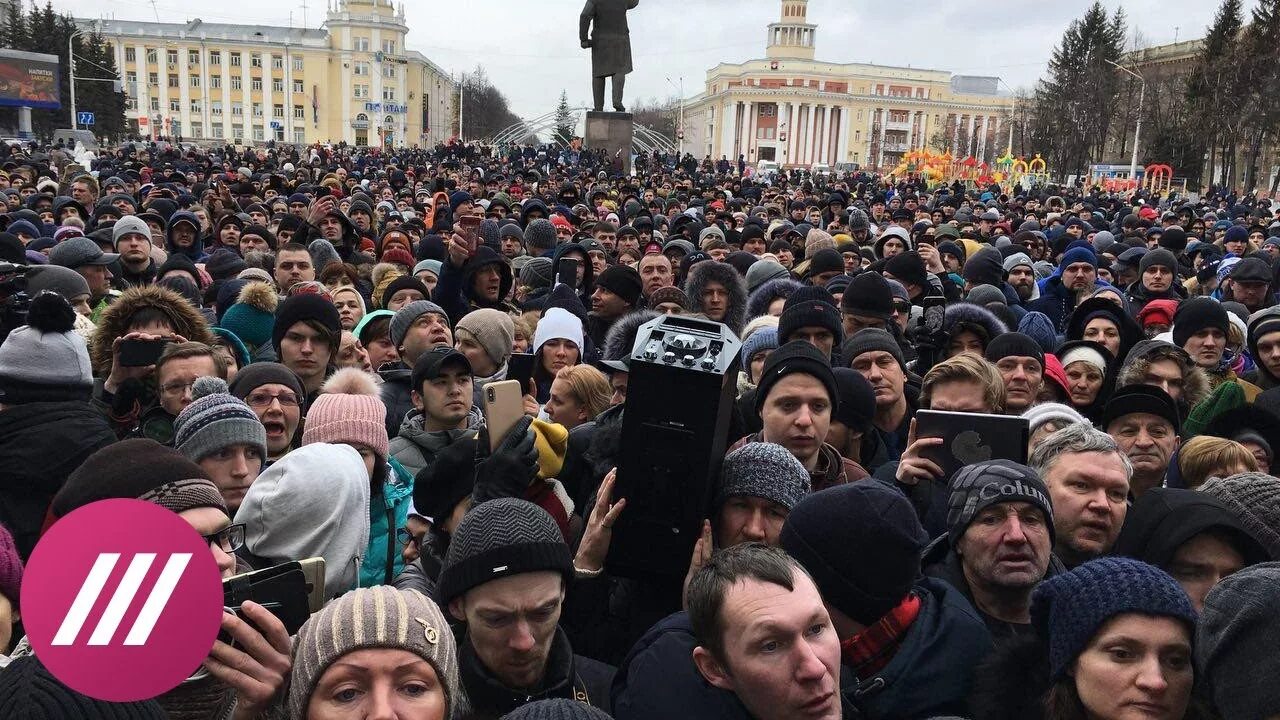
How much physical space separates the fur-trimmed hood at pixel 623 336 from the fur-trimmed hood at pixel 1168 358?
8.37ft

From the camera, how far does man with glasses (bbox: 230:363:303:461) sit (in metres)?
4.44

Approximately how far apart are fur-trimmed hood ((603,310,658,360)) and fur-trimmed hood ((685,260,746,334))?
1.28 metres

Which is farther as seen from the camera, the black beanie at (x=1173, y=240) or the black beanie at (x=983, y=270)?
the black beanie at (x=1173, y=240)

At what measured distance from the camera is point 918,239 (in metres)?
12.7

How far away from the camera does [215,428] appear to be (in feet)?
12.0

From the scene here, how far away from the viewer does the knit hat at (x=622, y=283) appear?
305 inches

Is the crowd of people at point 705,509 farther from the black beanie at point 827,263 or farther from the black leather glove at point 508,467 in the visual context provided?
the black beanie at point 827,263

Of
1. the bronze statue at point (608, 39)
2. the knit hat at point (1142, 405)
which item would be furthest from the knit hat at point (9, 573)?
the bronze statue at point (608, 39)

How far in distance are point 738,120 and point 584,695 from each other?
4846 inches

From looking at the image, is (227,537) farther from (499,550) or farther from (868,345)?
(868,345)

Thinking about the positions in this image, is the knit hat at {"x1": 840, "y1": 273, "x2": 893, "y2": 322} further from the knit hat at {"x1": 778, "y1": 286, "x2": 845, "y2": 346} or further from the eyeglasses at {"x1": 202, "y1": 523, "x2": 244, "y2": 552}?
the eyeglasses at {"x1": 202, "y1": 523, "x2": 244, "y2": 552}

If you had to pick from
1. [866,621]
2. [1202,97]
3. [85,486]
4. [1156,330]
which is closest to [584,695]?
[866,621]

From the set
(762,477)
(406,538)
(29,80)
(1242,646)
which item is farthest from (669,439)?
(29,80)

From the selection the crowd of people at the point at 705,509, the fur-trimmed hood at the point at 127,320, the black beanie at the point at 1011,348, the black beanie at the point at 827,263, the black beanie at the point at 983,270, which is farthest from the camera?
the black beanie at the point at 983,270
